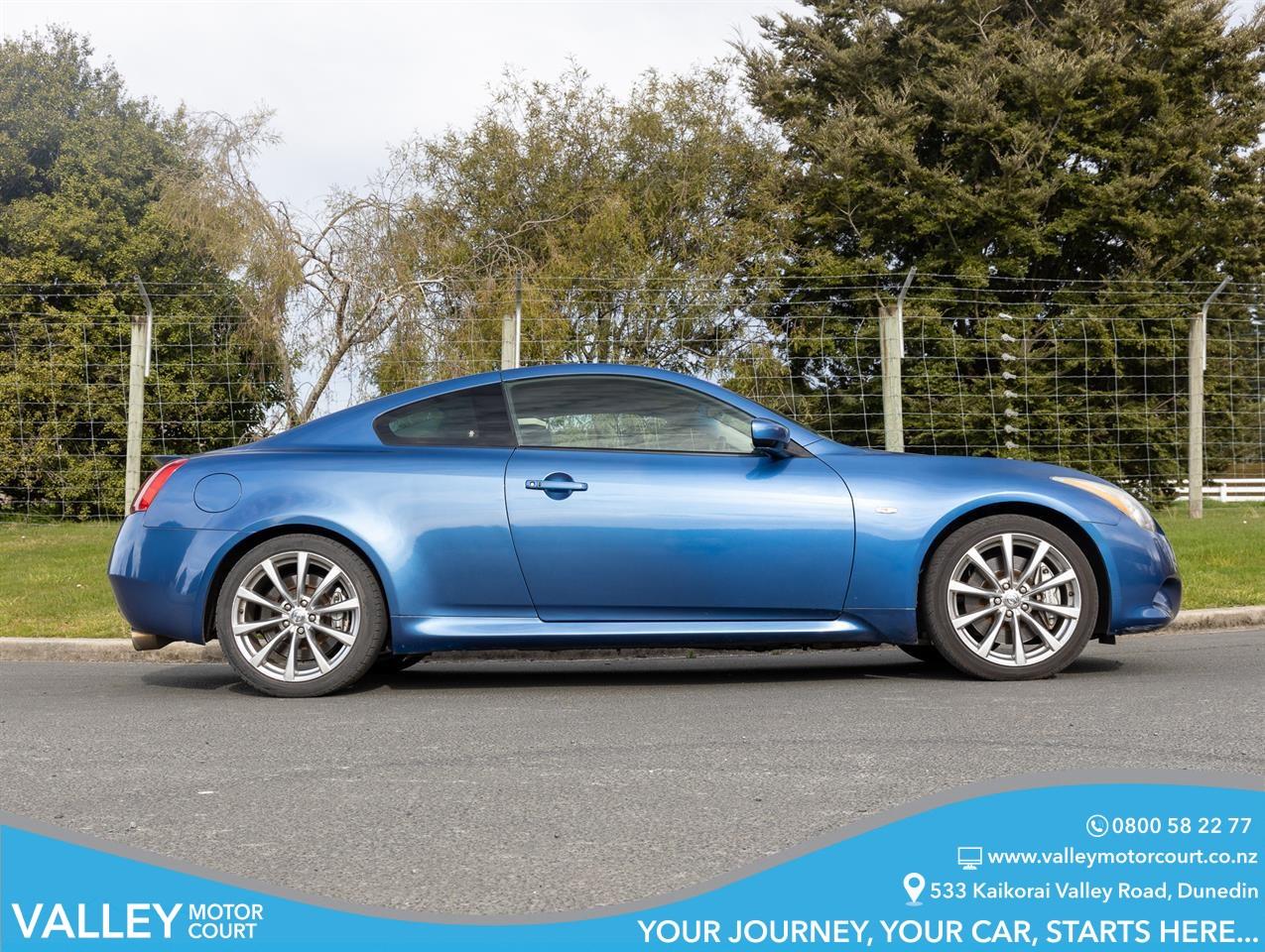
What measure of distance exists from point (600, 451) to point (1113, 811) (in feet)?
11.1

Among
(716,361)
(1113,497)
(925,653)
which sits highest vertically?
(716,361)

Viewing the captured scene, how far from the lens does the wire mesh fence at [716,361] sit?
688 inches

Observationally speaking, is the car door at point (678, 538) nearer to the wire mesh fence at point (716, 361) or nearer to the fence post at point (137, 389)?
the wire mesh fence at point (716, 361)

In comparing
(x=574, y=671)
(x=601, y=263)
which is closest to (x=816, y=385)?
(x=601, y=263)

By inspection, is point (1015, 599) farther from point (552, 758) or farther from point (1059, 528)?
point (552, 758)

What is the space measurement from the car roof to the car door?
394 millimetres

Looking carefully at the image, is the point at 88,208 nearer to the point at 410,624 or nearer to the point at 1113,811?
the point at 410,624

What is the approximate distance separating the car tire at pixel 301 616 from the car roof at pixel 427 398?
0.51 m

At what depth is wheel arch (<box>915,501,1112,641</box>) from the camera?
646cm

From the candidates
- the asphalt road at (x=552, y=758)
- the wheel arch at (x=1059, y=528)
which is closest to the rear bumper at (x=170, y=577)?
the asphalt road at (x=552, y=758)

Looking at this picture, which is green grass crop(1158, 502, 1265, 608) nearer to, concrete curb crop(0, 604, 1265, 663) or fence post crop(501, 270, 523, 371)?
concrete curb crop(0, 604, 1265, 663)

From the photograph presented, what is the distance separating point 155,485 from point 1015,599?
156 inches

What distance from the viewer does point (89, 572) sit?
11141 mm

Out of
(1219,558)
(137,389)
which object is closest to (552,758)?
(1219,558)
